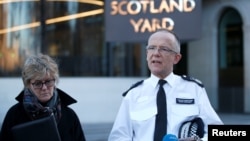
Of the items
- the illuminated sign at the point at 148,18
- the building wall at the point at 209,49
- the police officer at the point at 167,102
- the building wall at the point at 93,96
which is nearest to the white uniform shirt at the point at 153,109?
the police officer at the point at 167,102

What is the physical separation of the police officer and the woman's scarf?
43 centimetres

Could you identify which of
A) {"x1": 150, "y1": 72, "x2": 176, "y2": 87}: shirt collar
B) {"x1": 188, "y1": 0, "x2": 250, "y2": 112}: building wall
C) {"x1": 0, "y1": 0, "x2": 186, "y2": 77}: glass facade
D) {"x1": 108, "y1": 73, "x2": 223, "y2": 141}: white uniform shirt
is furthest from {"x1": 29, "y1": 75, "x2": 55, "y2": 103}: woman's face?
{"x1": 188, "y1": 0, "x2": 250, "y2": 112}: building wall

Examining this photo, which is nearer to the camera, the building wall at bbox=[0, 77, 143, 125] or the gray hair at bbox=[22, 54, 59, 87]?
the gray hair at bbox=[22, 54, 59, 87]

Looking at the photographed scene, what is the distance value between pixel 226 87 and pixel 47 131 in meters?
17.0

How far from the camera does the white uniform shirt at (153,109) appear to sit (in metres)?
3.11

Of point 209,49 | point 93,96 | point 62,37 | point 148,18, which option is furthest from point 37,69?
point 209,49

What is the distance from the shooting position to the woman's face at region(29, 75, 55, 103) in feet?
10.5

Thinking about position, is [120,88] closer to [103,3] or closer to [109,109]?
[109,109]

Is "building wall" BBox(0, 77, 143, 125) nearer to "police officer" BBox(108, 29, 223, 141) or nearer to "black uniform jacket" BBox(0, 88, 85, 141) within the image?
"black uniform jacket" BBox(0, 88, 85, 141)

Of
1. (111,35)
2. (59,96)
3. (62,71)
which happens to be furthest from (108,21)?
(59,96)

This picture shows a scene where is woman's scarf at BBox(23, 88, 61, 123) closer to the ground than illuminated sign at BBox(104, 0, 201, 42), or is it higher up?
closer to the ground

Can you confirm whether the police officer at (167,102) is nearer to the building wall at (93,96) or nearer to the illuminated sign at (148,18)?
the illuminated sign at (148,18)

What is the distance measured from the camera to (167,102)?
317 centimetres

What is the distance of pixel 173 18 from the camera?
13.0 m
